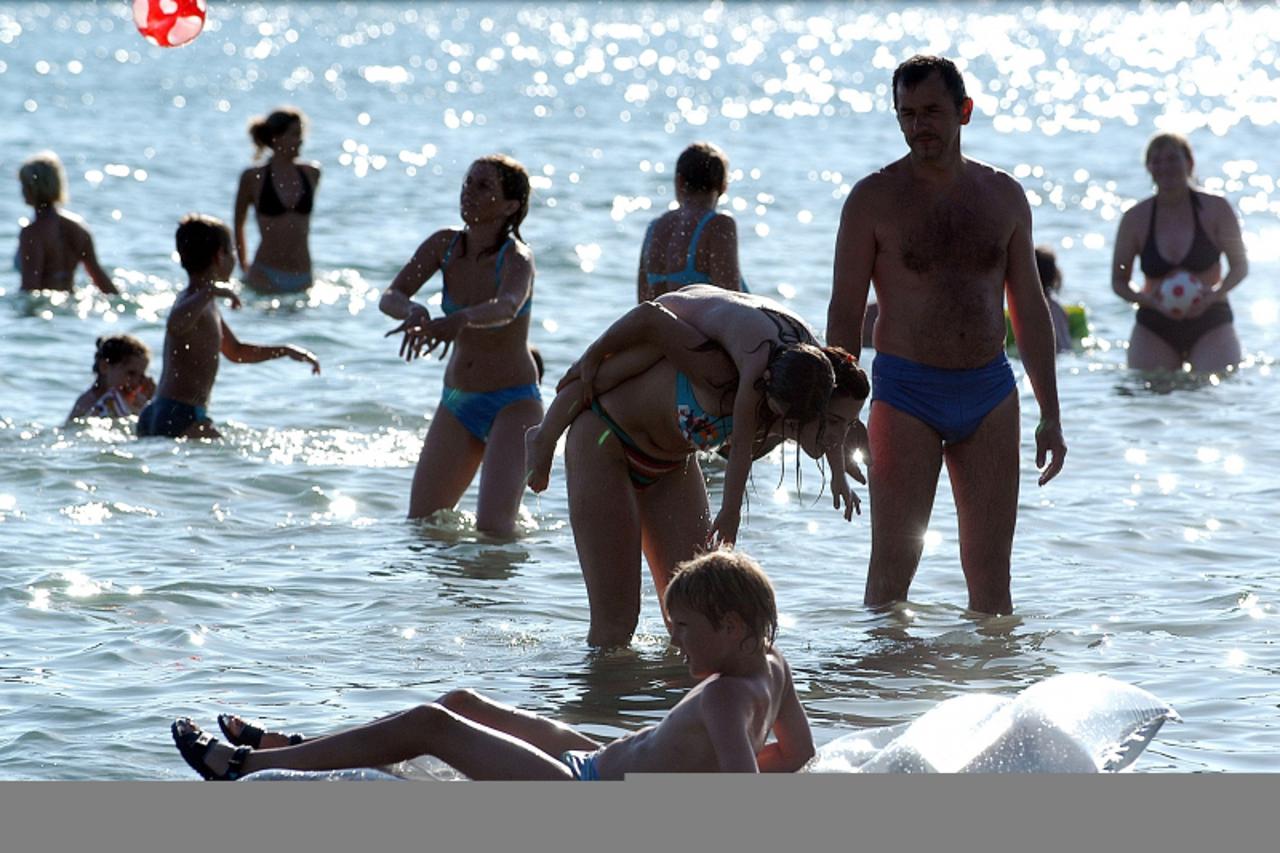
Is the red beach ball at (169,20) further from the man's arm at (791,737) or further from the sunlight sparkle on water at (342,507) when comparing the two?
the man's arm at (791,737)

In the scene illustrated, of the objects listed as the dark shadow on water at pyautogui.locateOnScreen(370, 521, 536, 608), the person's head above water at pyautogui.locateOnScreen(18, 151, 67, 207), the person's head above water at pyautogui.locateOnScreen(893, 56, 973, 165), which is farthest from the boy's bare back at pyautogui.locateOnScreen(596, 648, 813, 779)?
the person's head above water at pyautogui.locateOnScreen(18, 151, 67, 207)

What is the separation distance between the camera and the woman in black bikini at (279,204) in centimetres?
1414

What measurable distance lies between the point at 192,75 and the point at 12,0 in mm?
81216

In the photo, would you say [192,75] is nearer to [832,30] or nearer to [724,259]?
[724,259]

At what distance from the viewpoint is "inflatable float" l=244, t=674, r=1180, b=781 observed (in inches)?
182

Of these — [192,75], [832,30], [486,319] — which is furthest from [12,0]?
[486,319]

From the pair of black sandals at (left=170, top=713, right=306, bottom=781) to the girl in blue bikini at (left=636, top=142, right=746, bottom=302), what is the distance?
177 inches

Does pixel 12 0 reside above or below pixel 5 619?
above

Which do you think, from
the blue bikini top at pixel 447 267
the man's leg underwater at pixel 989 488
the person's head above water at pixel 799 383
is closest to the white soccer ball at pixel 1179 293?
the blue bikini top at pixel 447 267

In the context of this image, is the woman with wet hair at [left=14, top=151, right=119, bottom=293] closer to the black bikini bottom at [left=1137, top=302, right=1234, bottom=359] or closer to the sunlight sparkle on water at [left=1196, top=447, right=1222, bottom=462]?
the black bikini bottom at [left=1137, top=302, right=1234, bottom=359]

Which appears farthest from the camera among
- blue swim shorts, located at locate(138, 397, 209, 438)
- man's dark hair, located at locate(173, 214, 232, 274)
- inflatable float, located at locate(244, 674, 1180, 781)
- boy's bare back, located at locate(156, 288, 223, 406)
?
blue swim shorts, located at locate(138, 397, 209, 438)

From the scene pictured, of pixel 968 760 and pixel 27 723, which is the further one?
pixel 27 723

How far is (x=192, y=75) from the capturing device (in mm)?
51281

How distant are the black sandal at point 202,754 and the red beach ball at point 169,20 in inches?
145
